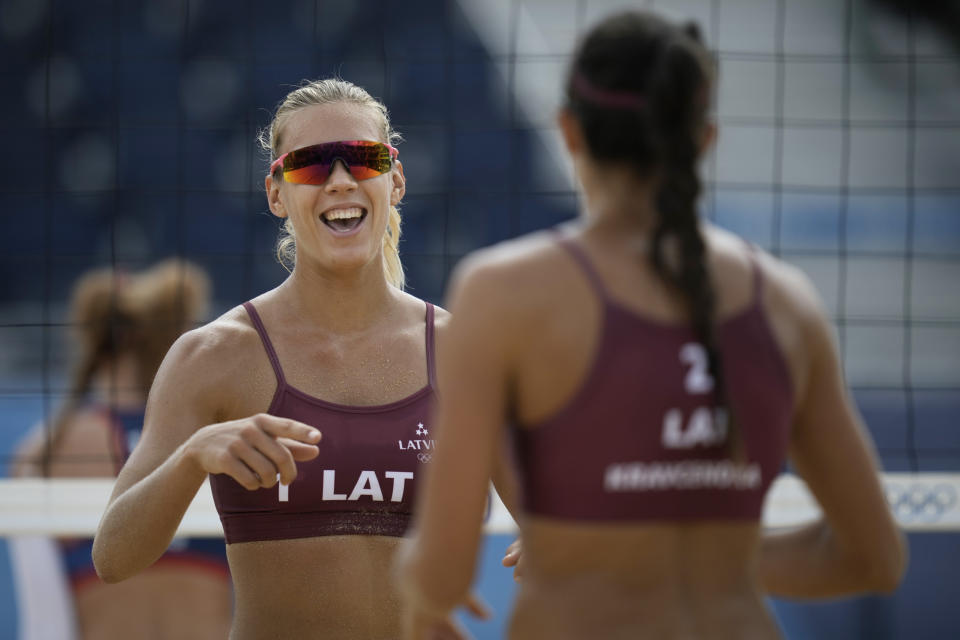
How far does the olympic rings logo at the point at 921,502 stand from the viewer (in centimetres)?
421

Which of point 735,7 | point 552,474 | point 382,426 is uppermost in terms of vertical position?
point 735,7

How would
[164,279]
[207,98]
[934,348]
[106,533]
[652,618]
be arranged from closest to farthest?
[652,618]
[106,533]
[164,279]
[934,348]
[207,98]

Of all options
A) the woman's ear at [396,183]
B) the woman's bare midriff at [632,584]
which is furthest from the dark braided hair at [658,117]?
the woman's ear at [396,183]

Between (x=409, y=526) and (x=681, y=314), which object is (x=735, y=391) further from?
(x=409, y=526)

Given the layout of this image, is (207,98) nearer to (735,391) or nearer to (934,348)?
(934,348)

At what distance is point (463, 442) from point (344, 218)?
1.18m

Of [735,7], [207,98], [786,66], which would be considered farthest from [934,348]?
[207,98]

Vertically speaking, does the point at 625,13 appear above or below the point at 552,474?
above

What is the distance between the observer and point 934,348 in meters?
9.98

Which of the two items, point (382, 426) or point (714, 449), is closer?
point (714, 449)

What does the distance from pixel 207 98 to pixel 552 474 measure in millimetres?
9923

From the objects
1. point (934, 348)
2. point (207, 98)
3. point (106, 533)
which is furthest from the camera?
point (207, 98)

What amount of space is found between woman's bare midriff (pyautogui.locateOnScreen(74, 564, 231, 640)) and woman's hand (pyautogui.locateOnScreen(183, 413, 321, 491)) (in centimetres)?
302

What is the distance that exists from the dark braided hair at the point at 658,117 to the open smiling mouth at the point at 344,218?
1083 millimetres
